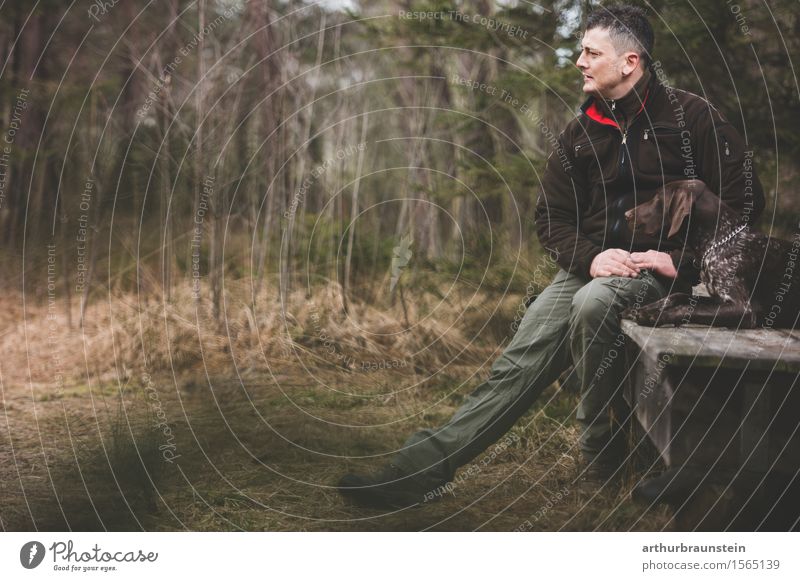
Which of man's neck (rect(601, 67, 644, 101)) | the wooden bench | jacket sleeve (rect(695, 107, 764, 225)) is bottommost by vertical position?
the wooden bench

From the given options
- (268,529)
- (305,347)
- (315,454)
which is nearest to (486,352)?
(305,347)

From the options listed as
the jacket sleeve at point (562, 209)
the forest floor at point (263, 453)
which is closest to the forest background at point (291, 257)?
the forest floor at point (263, 453)

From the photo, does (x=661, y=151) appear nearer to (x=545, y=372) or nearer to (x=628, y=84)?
(x=628, y=84)

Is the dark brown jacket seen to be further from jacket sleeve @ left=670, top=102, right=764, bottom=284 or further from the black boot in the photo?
the black boot

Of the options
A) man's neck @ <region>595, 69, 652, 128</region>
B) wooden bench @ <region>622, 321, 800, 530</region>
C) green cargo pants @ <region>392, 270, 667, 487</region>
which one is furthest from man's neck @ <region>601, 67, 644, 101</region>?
wooden bench @ <region>622, 321, 800, 530</region>

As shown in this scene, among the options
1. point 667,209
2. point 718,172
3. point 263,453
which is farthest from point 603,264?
point 263,453

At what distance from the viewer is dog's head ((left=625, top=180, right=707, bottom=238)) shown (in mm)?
3264

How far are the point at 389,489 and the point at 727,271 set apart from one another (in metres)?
1.65

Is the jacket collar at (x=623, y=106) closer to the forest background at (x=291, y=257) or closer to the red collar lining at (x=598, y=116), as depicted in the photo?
the red collar lining at (x=598, y=116)

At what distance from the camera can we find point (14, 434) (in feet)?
13.8

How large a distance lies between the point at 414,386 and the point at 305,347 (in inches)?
38.7

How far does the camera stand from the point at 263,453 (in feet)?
13.6

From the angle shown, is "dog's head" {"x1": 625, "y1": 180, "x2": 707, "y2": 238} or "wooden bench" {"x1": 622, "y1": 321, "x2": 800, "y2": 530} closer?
"wooden bench" {"x1": 622, "y1": 321, "x2": 800, "y2": 530}

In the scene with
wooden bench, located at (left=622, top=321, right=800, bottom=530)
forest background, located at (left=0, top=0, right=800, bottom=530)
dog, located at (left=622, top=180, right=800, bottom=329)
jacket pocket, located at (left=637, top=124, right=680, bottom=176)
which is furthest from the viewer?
forest background, located at (left=0, top=0, right=800, bottom=530)
